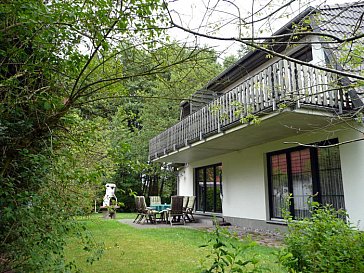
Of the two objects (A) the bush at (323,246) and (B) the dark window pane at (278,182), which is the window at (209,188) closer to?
(B) the dark window pane at (278,182)

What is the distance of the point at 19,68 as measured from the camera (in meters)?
2.76

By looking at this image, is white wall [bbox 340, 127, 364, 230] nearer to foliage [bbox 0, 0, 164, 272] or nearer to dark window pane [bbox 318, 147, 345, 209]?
dark window pane [bbox 318, 147, 345, 209]

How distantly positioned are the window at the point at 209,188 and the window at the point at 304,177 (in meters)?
3.73

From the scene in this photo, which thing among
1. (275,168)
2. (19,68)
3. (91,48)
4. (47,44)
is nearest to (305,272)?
(91,48)

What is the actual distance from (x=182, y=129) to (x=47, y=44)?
8.82 metres

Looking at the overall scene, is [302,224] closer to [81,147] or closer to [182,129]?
[81,147]

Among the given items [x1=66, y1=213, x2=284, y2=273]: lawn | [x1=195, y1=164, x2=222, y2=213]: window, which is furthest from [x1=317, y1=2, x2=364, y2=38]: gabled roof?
[x1=195, y1=164, x2=222, y2=213]: window

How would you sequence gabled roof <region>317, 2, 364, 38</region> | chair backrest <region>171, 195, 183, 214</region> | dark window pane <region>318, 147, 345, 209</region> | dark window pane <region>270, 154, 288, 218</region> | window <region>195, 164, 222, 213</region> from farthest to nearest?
window <region>195, 164, 222, 213</region>, chair backrest <region>171, 195, 183, 214</region>, dark window pane <region>270, 154, 288, 218</region>, dark window pane <region>318, 147, 345, 209</region>, gabled roof <region>317, 2, 364, 38</region>

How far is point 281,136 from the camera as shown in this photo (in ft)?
26.6

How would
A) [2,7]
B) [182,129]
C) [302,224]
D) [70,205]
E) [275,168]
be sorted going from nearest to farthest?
[2,7] < [302,224] < [70,205] < [275,168] < [182,129]

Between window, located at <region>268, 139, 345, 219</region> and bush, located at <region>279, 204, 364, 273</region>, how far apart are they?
14.6ft

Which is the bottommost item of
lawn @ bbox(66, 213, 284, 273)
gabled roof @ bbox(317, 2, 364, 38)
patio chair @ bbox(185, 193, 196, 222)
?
lawn @ bbox(66, 213, 284, 273)

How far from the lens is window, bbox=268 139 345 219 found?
6.93m

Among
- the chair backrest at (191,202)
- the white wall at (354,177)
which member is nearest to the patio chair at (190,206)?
the chair backrest at (191,202)
